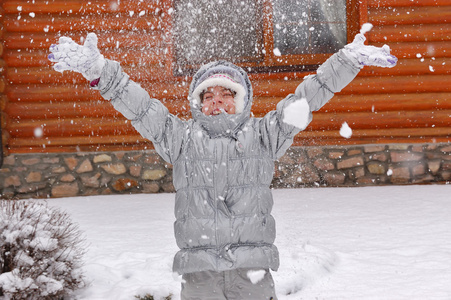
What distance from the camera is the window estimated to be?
6887 millimetres

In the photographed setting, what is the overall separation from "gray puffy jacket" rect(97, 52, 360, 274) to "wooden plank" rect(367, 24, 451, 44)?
498cm

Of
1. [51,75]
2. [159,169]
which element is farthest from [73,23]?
[159,169]

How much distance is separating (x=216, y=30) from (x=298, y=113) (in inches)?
211

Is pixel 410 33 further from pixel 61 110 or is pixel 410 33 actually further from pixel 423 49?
pixel 61 110

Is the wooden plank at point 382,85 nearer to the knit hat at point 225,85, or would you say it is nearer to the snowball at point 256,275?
the knit hat at point 225,85

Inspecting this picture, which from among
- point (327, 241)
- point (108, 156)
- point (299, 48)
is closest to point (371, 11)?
point (299, 48)

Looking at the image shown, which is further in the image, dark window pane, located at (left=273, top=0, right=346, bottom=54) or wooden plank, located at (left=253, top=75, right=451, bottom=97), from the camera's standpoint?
dark window pane, located at (left=273, top=0, right=346, bottom=54)

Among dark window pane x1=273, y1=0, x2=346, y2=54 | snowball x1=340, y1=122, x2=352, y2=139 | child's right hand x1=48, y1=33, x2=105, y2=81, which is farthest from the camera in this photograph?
dark window pane x1=273, y1=0, x2=346, y2=54

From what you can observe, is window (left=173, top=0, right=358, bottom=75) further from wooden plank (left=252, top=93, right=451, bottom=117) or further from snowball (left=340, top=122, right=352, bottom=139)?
snowball (left=340, top=122, right=352, bottom=139)

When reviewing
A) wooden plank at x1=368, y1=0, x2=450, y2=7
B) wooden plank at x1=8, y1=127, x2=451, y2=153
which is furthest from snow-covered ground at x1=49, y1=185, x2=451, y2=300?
wooden plank at x1=368, y1=0, x2=450, y2=7

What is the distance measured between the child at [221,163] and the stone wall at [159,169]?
4.56 metres

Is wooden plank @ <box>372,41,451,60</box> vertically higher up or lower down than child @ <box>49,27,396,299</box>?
higher up

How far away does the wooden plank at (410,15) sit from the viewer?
6707 mm

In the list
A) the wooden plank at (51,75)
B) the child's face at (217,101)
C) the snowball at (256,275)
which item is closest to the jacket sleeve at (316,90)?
the child's face at (217,101)
